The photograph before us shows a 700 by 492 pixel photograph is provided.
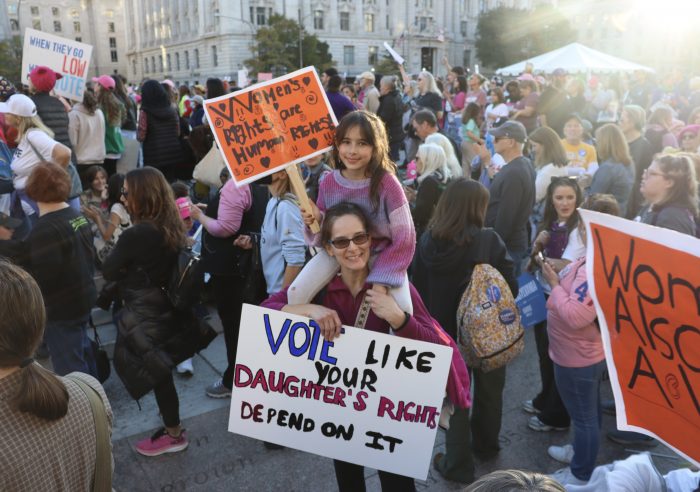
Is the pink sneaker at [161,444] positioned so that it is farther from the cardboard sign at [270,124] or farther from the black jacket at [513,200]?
the black jacket at [513,200]

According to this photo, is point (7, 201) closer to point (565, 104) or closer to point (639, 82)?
point (565, 104)

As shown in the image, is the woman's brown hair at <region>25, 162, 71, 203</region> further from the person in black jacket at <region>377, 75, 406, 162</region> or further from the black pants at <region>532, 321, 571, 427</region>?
the person in black jacket at <region>377, 75, 406, 162</region>

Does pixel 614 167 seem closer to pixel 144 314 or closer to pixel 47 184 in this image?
pixel 144 314

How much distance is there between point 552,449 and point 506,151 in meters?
2.33

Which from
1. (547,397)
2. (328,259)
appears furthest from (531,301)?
(328,259)

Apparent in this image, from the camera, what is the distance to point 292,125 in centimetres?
287

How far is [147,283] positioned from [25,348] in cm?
176

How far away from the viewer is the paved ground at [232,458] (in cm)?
328

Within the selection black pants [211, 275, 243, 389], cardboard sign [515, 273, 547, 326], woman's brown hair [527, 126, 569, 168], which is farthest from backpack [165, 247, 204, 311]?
woman's brown hair [527, 126, 569, 168]

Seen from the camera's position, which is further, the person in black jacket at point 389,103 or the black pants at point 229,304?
the person in black jacket at point 389,103

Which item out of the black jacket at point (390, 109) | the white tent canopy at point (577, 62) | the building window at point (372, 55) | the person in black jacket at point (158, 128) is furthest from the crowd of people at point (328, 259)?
the building window at point (372, 55)

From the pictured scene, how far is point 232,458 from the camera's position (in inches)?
138

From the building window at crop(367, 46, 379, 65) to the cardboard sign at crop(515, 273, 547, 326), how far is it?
78916mm

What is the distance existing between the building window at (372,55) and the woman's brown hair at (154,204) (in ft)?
260
